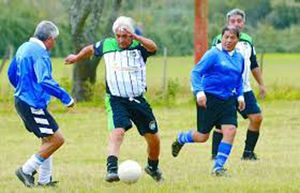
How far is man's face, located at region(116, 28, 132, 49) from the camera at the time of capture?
10.1m

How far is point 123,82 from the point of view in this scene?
407 inches

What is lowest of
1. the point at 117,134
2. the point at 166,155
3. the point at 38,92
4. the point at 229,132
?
the point at 166,155

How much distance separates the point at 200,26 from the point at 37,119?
58.0 feet

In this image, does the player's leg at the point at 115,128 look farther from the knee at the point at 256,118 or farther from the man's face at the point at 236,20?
the knee at the point at 256,118

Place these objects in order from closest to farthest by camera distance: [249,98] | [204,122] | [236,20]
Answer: [204,122]
[236,20]
[249,98]

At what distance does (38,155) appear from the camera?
1026 cm

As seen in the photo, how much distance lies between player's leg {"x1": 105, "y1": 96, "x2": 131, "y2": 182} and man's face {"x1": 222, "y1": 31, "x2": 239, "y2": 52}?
1.59 m

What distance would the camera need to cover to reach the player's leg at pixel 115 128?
10172mm

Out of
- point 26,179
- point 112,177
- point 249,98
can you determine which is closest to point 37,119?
point 26,179

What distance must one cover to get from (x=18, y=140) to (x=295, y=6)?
172 feet

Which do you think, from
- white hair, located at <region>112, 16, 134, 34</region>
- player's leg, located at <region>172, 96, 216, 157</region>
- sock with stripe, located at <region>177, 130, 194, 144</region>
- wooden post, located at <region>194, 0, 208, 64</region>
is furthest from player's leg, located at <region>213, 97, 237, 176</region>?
wooden post, located at <region>194, 0, 208, 64</region>

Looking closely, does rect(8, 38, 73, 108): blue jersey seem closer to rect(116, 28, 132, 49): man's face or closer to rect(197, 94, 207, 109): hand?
rect(116, 28, 132, 49): man's face

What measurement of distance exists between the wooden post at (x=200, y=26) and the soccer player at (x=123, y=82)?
662 inches

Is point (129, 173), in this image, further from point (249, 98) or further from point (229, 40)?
point (249, 98)
